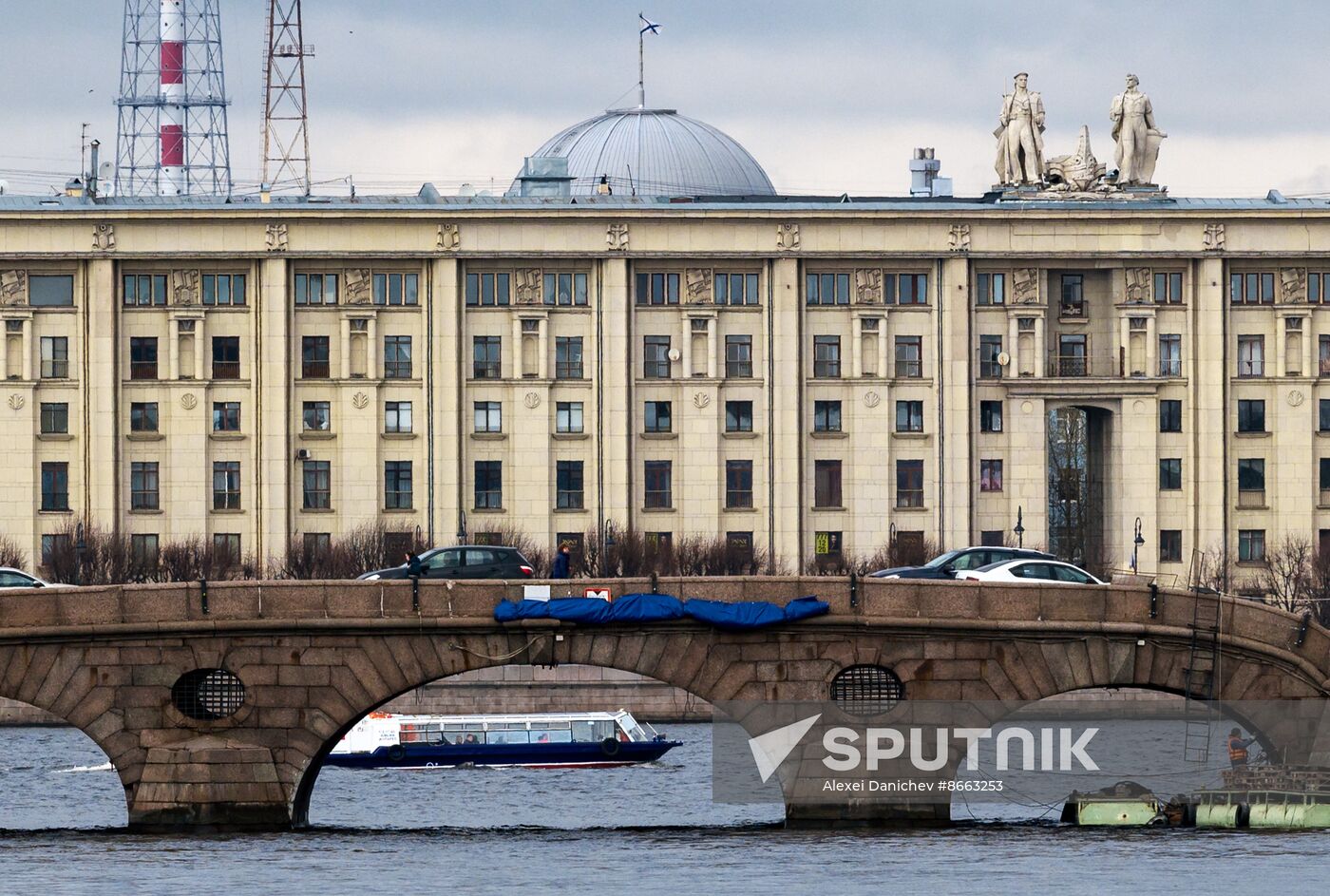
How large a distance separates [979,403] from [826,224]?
10.8 m

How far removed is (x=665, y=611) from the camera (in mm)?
67438

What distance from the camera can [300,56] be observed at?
6299 inches

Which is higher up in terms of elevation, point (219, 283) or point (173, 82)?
point (173, 82)

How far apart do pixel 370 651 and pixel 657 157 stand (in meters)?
95.9

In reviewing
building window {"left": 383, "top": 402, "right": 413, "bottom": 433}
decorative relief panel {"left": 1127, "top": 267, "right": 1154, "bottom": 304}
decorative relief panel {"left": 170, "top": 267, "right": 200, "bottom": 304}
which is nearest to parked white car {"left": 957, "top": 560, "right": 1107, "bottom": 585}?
decorative relief panel {"left": 1127, "top": 267, "right": 1154, "bottom": 304}

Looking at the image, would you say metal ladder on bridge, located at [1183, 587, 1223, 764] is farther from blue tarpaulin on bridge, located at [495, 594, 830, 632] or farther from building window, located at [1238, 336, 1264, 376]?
building window, located at [1238, 336, 1264, 376]

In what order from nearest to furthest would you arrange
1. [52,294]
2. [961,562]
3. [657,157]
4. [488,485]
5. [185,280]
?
[961,562], [52,294], [185,280], [488,485], [657,157]

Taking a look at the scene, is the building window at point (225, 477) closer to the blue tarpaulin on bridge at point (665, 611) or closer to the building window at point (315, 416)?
the building window at point (315, 416)

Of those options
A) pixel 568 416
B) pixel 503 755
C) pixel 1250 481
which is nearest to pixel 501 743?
pixel 503 755

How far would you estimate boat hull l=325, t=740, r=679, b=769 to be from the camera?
333ft

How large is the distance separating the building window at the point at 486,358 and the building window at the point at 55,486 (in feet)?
59.5

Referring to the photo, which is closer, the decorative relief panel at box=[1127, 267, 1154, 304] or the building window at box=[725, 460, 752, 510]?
the building window at box=[725, 460, 752, 510]

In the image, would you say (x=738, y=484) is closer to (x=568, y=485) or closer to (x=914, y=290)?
(x=568, y=485)

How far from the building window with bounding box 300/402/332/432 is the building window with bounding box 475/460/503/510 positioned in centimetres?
689
